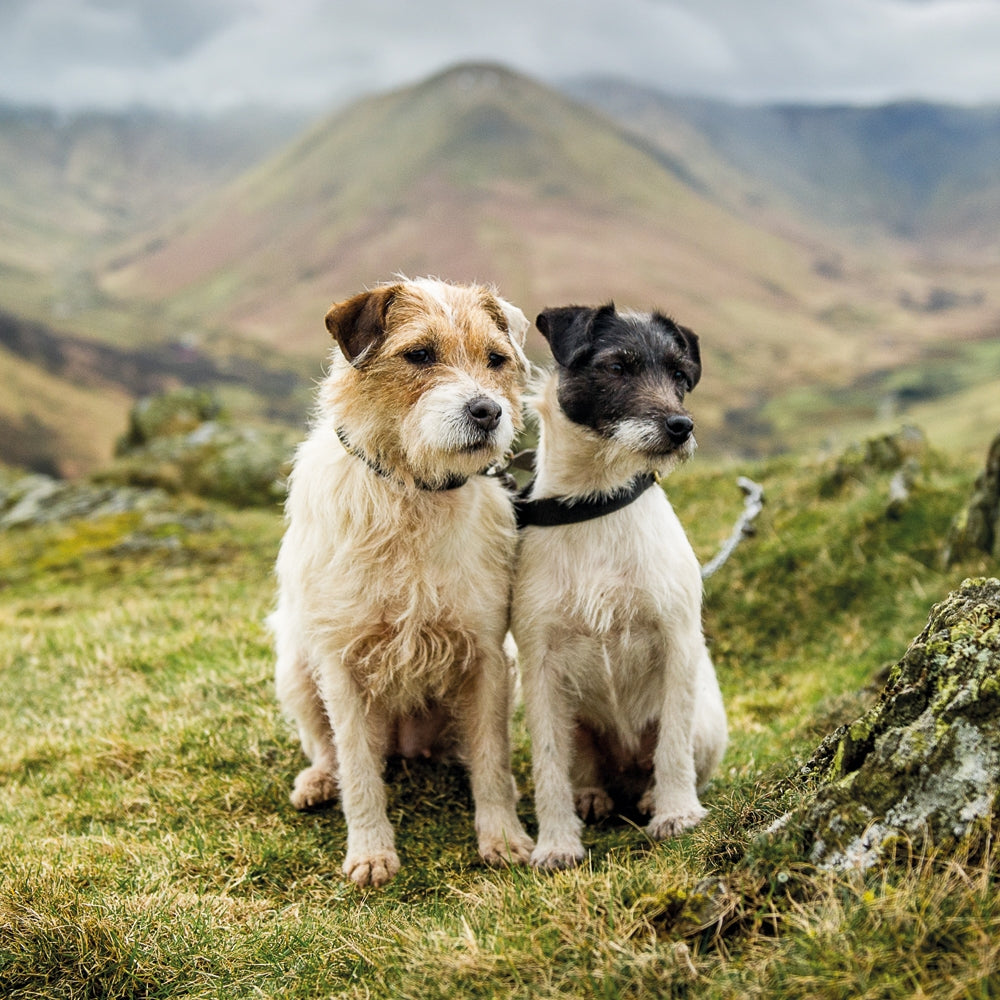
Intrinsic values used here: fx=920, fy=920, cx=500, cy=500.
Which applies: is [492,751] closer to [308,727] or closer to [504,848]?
[504,848]

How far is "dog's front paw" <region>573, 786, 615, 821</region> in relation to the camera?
5.31m

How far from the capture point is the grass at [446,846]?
2436 millimetres

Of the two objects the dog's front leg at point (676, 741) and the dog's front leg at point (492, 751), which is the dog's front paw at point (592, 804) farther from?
the dog's front leg at point (676, 741)

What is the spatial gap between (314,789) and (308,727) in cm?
37

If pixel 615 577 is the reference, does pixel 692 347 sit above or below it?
above

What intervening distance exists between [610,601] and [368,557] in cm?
126

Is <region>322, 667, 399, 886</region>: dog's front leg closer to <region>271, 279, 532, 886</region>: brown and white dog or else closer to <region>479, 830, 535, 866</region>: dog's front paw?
<region>271, 279, 532, 886</region>: brown and white dog

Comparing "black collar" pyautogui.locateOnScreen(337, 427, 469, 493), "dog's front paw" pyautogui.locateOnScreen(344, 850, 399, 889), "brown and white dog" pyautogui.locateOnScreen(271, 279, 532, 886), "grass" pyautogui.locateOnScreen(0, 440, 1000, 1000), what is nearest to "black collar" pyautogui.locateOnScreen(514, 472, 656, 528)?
"brown and white dog" pyautogui.locateOnScreen(271, 279, 532, 886)

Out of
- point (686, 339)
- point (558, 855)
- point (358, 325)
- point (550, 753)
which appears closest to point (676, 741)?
point (550, 753)

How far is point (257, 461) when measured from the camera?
55.6 feet

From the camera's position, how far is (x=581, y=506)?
485 cm

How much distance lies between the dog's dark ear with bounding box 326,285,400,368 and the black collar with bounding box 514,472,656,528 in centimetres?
124

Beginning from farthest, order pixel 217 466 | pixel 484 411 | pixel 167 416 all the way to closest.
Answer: pixel 167 416 < pixel 217 466 < pixel 484 411

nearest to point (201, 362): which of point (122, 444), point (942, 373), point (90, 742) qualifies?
point (942, 373)
